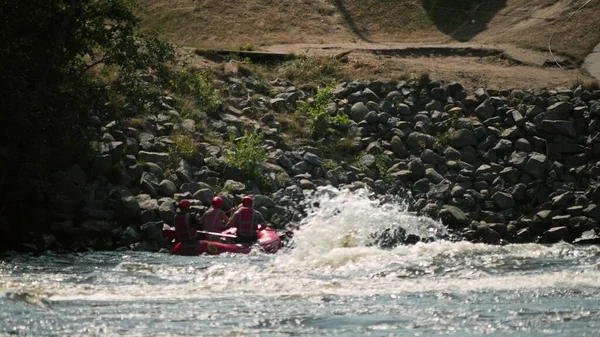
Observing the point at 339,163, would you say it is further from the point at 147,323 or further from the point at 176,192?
the point at 147,323

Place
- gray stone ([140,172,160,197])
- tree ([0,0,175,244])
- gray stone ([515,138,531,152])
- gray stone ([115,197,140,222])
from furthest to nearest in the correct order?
gray stone ([515,138,531,152]) < gray stone ([140,172,160,197]) < gray stone ([115,197,140,222]) < tree ([0,0,175,244])

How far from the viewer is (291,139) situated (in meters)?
29.3

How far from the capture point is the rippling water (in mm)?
15484

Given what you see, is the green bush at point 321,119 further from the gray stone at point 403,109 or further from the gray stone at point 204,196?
the gray stone at point 204,196

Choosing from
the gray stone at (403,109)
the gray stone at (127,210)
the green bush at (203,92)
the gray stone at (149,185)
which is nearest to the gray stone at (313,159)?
the green bush at (203,92)

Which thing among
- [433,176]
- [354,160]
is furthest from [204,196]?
[433,176]

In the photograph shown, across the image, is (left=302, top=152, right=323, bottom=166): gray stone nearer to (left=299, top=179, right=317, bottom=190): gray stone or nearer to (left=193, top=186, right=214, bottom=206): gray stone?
(left=299, top=179, right=317, bottom=190): gray stone

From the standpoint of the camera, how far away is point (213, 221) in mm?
24469

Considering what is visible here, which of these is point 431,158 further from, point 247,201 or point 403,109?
point 247,201

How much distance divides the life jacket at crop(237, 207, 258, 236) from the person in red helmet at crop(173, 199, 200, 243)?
0.80m

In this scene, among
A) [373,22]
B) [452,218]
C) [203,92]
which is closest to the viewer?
[452,218]

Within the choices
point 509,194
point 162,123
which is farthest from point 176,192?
point 509,194

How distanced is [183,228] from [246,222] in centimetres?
116

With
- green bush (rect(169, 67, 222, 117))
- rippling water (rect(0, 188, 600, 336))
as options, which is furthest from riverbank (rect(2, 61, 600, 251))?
rippling water (rect(0, 188, 600, 336))
